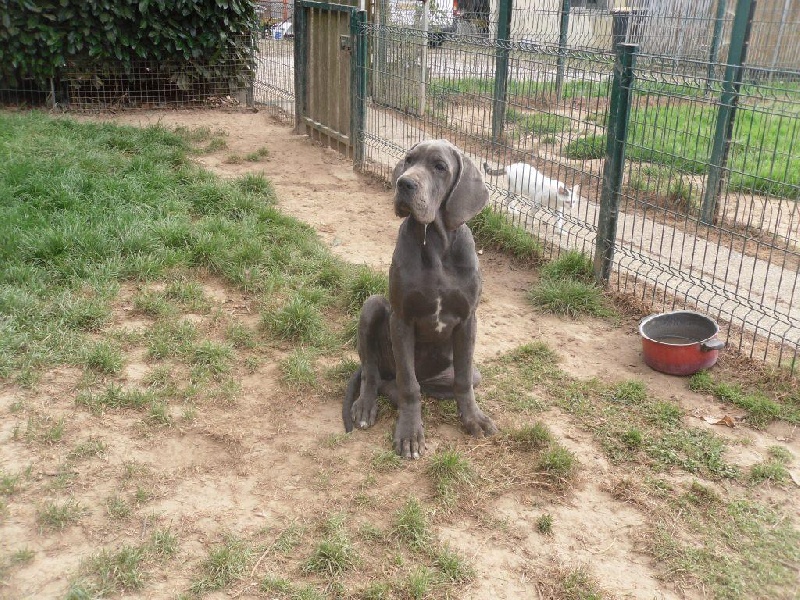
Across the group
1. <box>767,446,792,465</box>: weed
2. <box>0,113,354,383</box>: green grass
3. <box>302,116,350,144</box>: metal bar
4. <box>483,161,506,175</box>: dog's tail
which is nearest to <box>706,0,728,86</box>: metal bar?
<box>483,161,506,175</box>: dog's tail

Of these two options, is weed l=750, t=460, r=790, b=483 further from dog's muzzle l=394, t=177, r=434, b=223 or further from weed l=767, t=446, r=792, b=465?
dog's muzzle l=394, t=177, r=434, b=223

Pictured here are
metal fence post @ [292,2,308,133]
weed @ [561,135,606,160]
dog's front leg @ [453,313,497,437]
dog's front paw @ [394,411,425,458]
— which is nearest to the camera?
dog's front paw @ [394,411,425,458]

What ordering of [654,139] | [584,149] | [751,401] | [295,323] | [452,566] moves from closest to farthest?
1. [452,566]
2. [751,401]
3. [295,323]
4. [654,139]
5. [584,149]

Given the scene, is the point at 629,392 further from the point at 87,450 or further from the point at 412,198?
the point at 87,450

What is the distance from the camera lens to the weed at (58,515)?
3.14 meters

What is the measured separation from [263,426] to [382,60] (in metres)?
5.92

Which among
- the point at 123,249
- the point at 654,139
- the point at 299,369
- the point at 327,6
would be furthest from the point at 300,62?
the point at 299,369

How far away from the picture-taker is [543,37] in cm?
1167

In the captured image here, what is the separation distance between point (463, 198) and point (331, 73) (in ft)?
20.3

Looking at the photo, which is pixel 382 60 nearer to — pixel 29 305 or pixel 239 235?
pixel 239 235

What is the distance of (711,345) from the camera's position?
14.6ft

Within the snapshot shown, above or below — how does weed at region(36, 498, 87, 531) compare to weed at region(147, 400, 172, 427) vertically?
below

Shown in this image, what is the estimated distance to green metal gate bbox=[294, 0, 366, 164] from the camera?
28.0 ft

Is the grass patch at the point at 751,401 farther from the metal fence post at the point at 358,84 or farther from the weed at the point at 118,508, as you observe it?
the metal fence post at the point at 358,84
